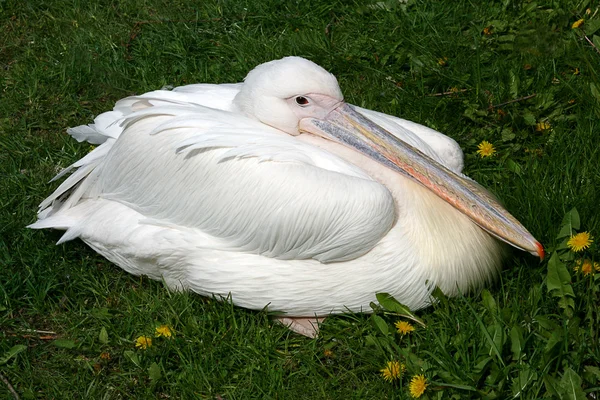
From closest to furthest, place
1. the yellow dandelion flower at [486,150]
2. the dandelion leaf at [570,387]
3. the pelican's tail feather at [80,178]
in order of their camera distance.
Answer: the dandelion leaf at [570,387] → the pelican's tail feather at [80,178] → the yellow dandelion flower at [486,150]

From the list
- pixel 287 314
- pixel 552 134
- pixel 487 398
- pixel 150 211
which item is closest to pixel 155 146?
pixel 150 211

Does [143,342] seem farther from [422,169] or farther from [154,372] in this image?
[422,169]

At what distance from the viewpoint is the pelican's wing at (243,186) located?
126 inches

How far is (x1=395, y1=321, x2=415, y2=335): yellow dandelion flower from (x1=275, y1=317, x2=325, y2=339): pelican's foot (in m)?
0.35

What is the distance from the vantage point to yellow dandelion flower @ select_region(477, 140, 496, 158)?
4.15 meters

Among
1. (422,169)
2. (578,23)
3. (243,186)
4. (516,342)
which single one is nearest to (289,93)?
(243,186)

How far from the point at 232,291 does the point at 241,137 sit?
64 centimetres

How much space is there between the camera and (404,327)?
126 inches

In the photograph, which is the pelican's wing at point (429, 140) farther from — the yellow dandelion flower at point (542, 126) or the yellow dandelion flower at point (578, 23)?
the yellow dandelion flower at point (578, 23)

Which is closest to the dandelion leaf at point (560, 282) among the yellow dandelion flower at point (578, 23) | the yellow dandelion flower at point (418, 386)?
the yellow dandelion flower at point (418, 386)

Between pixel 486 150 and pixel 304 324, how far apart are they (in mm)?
1401

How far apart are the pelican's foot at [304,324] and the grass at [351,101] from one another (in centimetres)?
4

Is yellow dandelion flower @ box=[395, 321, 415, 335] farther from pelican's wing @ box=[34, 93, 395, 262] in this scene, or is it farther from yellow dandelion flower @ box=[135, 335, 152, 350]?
yellow dandelion flower @ box=[135, 335, 152, 350]

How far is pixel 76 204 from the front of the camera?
3.95 metres
